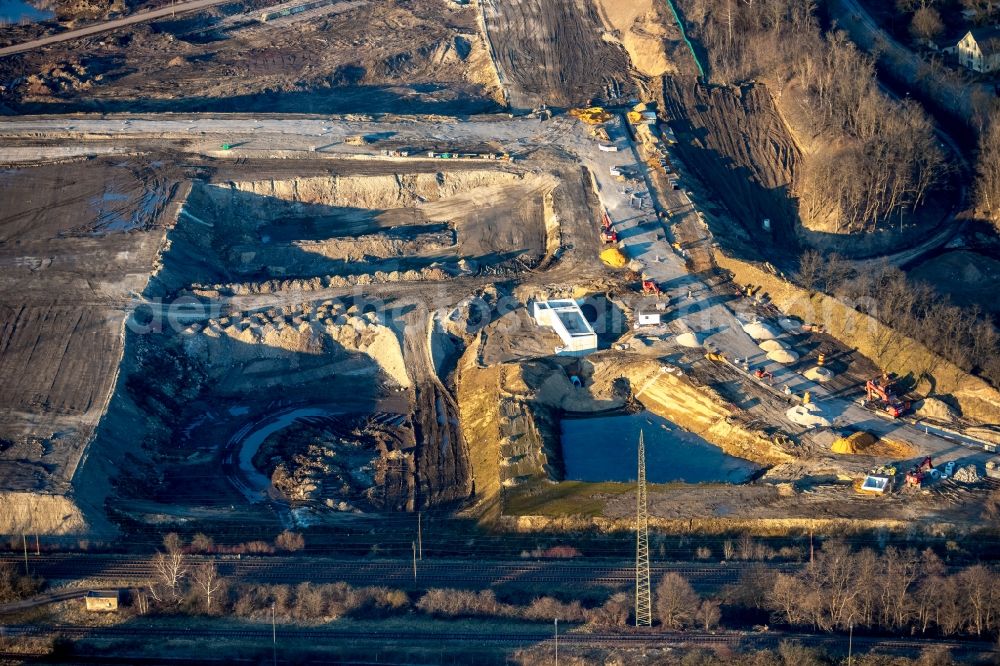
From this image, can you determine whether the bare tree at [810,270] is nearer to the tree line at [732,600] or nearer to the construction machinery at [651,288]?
the construction machinery at [651,288]

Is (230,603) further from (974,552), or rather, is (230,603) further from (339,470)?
(974,552)

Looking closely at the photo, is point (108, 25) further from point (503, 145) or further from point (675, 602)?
point (675, 602)

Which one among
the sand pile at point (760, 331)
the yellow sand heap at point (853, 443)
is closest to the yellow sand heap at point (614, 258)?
the sand pile at point (760, 331)

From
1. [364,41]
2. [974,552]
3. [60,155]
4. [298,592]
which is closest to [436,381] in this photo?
[298,592]

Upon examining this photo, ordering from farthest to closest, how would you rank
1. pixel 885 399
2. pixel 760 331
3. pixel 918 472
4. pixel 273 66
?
pixel 273 66
pixel 760 331
pixel 885 399
pixel 918 472

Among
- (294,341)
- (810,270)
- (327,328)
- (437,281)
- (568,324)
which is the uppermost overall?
(437,281)

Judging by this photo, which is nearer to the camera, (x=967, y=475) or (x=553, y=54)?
(x=967, y=475)

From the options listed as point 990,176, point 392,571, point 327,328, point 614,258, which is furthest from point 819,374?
point 990,176
